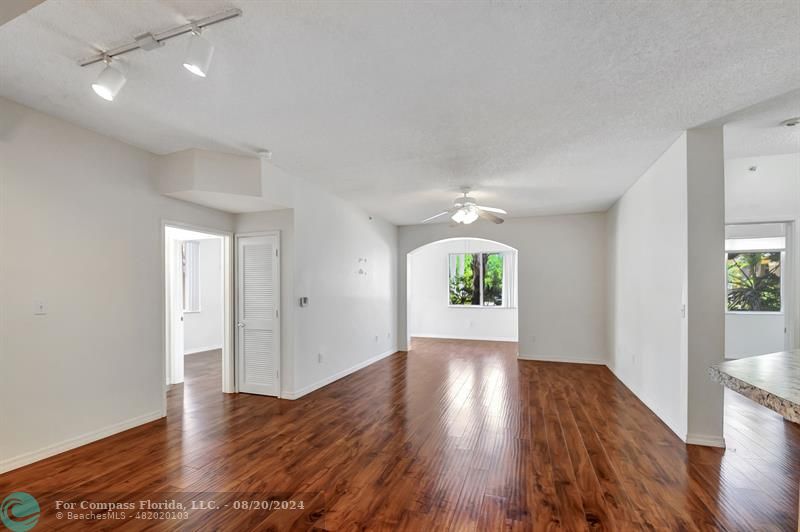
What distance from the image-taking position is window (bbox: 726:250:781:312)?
593 cm

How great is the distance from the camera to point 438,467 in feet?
8.81

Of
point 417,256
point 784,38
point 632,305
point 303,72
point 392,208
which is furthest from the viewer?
point 417,256

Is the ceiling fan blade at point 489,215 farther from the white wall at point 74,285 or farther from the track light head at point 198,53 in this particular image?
the white wall at point 74,285

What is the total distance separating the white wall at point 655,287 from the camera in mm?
3227

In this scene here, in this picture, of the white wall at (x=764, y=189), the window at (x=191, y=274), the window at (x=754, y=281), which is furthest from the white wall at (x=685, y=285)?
the window at (x=191, y=274)

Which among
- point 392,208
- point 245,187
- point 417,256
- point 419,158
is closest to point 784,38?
point 419,158

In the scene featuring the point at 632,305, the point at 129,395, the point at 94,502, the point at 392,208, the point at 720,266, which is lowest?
the point at 94,502

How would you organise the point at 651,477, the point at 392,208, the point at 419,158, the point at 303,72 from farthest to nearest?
1. the point at 392,208
2. the point at 419,158
3. the point at 651,477
4. the point at 303,72

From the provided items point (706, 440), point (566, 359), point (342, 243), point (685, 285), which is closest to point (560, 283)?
point (566, 359)

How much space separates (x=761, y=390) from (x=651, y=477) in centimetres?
203

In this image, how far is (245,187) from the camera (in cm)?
382

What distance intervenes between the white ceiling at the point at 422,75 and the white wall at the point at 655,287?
442 millimetres

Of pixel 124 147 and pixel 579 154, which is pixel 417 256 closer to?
pixel 579 154

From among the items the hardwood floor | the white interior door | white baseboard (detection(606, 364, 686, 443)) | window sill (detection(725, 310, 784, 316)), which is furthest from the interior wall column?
the white interior door
